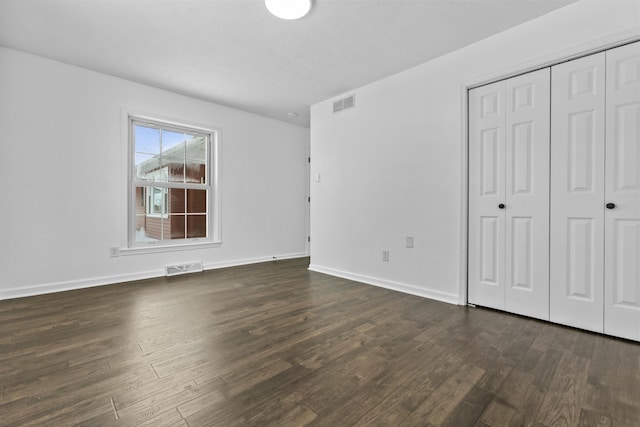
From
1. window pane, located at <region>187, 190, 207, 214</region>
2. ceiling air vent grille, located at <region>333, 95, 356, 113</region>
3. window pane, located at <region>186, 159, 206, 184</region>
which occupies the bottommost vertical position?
window pane, located at <region>187, 190, 207, 214</region>

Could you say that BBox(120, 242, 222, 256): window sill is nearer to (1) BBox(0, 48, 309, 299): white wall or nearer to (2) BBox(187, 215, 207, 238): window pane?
(1) BBox(0, 48, 309, 299): white wall

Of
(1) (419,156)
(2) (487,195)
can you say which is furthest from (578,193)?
(1) (419,156)

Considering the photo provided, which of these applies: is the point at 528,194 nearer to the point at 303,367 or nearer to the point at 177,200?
the point at 303,367

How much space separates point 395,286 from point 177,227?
10.7 ft

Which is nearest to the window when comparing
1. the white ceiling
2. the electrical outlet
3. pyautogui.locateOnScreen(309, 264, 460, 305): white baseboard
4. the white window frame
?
the white window frame

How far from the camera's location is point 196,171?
15.0ft

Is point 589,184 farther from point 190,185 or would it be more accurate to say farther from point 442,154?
point 190,185

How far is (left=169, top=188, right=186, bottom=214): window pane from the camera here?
14.1 ft

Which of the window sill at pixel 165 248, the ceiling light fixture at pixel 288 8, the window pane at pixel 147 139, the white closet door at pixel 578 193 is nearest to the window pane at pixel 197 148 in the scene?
the window pane at pixel 147 139

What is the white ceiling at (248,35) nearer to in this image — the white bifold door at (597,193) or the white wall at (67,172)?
the white wall at (67,172)

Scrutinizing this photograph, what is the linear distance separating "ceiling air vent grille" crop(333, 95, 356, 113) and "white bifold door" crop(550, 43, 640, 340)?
2146 mm

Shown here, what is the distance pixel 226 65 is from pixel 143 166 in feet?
6.18

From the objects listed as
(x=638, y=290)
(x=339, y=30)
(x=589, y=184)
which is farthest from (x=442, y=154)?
(x=638, y=290)

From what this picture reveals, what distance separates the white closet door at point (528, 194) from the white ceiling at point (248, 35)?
0.67 m
